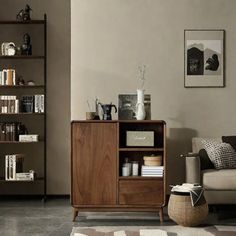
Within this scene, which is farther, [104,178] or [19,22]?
[19,22]

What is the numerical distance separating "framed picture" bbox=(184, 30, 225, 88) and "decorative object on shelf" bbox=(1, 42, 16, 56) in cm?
207

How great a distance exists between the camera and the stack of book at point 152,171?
5250mm

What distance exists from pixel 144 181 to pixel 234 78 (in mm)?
1709

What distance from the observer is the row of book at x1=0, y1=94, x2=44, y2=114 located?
6352 mm

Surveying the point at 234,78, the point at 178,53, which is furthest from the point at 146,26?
the point at 234,78

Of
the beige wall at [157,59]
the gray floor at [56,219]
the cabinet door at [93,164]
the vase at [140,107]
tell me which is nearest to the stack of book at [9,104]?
the beige wall at [157,59]

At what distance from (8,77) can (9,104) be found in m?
0.33

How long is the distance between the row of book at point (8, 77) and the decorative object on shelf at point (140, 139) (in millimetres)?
1809

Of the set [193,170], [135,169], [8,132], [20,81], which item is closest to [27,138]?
[8,132]

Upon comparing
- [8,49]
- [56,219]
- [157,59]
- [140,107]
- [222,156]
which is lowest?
[56,219]

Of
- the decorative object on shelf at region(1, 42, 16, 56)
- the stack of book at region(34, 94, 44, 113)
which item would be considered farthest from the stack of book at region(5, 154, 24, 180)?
Result: the decorative object on shelf at region(1, 42, 16, 56)

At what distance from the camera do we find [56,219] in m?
5.20

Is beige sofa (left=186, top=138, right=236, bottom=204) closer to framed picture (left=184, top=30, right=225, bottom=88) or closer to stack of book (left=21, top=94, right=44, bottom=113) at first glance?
framed picture (left=184, top=30, right=225, bottom=88)

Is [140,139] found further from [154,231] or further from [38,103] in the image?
[38,103]
